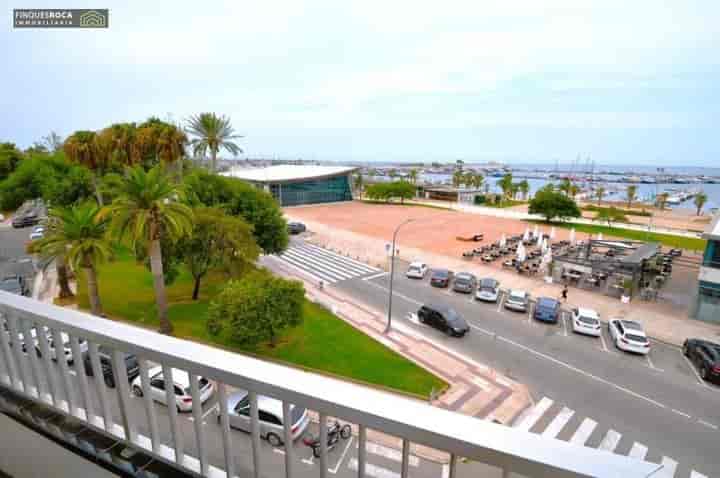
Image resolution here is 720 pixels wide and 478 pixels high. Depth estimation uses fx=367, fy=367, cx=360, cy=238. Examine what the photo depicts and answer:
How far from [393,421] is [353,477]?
115cm

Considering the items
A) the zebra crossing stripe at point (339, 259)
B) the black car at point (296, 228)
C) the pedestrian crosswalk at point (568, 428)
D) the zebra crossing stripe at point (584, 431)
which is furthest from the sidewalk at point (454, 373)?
the black car at point (296, 228)

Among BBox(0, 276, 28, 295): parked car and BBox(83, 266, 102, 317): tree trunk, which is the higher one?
BBox(83, 266, 102, 317): tree trunk

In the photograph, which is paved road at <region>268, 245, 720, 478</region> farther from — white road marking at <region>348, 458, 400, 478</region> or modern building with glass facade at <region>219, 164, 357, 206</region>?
modern building with glass facade at <region>219, 164, 357, 206</region>

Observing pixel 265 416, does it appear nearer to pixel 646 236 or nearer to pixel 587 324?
pixel 587 324

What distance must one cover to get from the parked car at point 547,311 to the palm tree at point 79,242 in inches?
876

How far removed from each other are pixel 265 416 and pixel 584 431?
13185 millimetres

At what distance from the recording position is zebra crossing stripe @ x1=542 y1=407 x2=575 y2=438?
38.8ft

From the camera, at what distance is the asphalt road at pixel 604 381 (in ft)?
38.2

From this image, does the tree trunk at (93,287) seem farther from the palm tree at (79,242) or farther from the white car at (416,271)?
the white car at (416,271)

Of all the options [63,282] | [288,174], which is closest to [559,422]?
[63,282]

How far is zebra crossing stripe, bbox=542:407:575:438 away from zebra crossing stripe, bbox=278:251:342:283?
17.3 meters

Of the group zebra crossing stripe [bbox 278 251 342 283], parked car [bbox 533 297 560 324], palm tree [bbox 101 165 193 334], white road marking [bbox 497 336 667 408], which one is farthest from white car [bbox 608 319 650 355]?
palm tree [bbox 101 165 193 334]

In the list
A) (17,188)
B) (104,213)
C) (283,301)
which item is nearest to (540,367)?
(283,301)

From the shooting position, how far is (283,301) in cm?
1520
